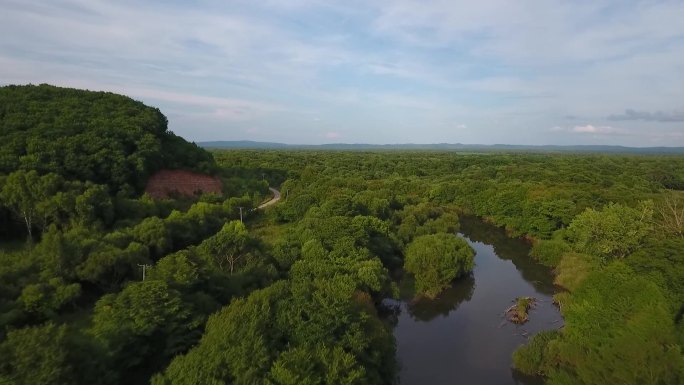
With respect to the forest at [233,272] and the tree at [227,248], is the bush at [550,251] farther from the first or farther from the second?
the tree at [227,248]

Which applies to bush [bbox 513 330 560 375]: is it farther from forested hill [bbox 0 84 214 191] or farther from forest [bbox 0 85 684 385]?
forested hill [bbox 0 84 214 191]

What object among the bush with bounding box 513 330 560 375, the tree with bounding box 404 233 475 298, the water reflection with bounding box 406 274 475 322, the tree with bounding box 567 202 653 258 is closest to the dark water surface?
the water reflection with bounding box 406 274 475 322

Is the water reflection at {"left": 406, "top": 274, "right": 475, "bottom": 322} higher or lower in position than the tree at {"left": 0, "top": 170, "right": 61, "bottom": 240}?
lower

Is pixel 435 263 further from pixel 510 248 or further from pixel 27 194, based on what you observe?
pixel 27 194

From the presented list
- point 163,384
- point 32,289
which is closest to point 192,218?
point 32,289

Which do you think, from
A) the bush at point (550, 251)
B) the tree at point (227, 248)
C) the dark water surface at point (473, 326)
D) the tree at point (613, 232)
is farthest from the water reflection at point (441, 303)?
the tree at point (227, 248)

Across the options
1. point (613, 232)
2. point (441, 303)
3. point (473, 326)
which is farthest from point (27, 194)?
point (613, 232)

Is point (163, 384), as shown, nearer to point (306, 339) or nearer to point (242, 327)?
point (242, 327)
